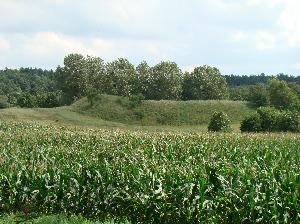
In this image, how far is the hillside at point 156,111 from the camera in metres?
75.3

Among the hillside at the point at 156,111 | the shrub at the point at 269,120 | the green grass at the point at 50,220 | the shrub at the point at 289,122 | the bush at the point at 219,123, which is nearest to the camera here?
the green grass at the point at 50,220

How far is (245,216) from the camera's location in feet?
38.8

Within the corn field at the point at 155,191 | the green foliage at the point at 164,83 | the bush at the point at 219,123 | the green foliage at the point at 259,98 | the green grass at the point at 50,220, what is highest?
the green foliage at the point at 164,83

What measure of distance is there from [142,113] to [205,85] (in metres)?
29.5

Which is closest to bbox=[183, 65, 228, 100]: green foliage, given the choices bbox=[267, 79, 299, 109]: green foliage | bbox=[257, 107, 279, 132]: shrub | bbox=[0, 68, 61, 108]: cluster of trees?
bbox=[267, 79, 299, 109]: green foliage

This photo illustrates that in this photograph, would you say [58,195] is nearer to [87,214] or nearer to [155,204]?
[87,214]

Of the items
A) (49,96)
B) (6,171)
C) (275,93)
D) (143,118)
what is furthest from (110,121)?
(6,171)

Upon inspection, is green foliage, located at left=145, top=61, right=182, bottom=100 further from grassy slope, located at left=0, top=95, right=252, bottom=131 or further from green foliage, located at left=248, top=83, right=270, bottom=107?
green foliage, located at left=248, top=83, right=270, bottom=107

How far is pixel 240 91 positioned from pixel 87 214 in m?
110

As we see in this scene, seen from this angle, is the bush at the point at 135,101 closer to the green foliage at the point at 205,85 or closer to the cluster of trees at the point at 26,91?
the green foliage at the point at 205,85

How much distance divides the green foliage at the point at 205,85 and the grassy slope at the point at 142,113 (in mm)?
17559

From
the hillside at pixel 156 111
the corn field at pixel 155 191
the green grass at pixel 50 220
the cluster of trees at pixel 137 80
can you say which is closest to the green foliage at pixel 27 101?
the cluster of trees at pixel 137 80

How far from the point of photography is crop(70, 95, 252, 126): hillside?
7531cm

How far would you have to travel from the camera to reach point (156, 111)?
77.5m
